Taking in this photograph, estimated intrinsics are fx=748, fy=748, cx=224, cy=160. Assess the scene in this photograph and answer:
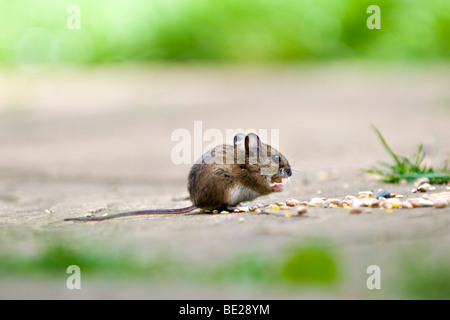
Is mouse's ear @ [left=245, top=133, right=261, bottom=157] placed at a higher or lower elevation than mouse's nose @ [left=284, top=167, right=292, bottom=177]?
higher

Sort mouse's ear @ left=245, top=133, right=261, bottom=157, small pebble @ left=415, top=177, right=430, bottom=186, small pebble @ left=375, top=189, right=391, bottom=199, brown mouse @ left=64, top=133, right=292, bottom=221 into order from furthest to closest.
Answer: small pebble @ left=415, top=177, right=430, bottom=186, mouse's ear @ left=245, top=133, right=261, bottom=157, brown mouse @ left=64, top=133, right=292, bottom=221, small pebble @ left=375, top=189, right=391, bottom=199

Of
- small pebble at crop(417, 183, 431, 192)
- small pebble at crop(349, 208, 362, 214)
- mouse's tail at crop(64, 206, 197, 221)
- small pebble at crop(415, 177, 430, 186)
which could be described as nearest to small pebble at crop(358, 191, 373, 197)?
small pebble at crop(417, 183, 431, 192)

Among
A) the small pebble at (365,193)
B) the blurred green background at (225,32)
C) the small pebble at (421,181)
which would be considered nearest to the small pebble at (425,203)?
the small pebble at (365,193)

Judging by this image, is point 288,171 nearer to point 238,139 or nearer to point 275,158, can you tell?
point 275,158

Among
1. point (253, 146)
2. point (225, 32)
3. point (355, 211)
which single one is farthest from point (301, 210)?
point (225, 32)

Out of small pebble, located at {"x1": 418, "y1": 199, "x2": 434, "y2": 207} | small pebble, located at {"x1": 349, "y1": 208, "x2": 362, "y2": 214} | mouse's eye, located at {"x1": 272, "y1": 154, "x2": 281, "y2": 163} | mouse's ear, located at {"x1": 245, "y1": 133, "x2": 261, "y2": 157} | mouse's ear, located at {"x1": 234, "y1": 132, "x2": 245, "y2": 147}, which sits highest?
mouse's ear, located at {"x1": 234, "y1": 132, "x2": 245, "y2": 147}

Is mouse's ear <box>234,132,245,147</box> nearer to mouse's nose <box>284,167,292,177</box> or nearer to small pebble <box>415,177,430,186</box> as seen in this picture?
mouse's nose <box>284,167,292,177</box>
